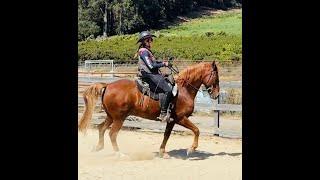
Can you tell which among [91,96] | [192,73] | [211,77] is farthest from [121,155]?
[211,77]

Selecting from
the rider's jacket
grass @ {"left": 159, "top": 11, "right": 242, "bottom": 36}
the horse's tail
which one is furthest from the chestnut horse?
grass @ {"left": 159, "top": 11, "right": 242, "bottom": 36}

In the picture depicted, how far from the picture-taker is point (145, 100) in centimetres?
581

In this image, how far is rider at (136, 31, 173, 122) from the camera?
18.6 ft

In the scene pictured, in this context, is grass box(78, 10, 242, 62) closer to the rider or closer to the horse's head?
the horse's head

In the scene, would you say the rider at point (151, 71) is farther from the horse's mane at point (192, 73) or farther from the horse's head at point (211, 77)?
the horse's head at point (211, 77)

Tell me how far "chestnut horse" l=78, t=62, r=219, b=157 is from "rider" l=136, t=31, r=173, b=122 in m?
0.11

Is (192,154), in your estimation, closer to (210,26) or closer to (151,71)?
(151,71)
